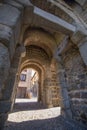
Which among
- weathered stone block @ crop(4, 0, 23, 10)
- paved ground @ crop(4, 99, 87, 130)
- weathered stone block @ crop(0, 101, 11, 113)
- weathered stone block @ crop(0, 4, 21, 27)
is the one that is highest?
weathered stone block @ crop(4, 0, 23, 10)

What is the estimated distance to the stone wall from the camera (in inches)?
104

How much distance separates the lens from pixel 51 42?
13.3ft

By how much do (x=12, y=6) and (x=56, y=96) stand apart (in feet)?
16.6

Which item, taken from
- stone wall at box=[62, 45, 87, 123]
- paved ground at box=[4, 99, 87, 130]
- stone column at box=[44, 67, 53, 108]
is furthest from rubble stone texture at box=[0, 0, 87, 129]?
stone column at box=[44, 67, 53, 108]

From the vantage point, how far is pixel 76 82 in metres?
Answer: 2.93

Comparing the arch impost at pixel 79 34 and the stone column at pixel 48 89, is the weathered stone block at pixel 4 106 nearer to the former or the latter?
the arch impost at pixel 79 34

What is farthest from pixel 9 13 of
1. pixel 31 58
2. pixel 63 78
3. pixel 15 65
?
pixel 31 58

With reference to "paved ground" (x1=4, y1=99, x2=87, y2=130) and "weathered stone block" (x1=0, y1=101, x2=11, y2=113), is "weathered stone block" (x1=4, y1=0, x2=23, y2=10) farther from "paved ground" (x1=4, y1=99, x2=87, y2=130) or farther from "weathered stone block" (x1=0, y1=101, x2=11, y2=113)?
"paved ground" (x1=4, y1=99, x2=87, y2=130)

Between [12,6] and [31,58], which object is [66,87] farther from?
[31,58]

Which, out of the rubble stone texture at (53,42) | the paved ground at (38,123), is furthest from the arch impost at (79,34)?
the paved ground at (38,123)

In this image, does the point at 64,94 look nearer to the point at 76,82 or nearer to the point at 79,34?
the point at 76,82

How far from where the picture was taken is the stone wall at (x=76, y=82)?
2641mm

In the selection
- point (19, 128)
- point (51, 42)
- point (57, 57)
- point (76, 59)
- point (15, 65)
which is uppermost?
point (51, 42)

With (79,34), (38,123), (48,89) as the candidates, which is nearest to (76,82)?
(79,34)
